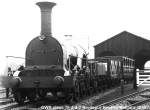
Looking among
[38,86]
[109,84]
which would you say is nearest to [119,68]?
[109,84]

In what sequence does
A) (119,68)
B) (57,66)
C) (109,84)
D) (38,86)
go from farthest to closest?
(119,68) → (109,84) → (57,66) → (38,86)

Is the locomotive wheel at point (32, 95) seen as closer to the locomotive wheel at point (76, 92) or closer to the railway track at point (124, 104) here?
the locomotive wheel at point (76, 92)

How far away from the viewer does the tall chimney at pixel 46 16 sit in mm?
13109

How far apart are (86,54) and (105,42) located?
24.4 meters

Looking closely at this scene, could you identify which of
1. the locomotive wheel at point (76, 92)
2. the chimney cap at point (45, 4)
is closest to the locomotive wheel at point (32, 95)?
the locomotive wheel at point (76, 92)

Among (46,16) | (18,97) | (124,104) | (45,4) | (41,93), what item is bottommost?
(124,104)

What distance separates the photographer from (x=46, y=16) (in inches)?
523

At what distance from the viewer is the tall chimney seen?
1311 cm

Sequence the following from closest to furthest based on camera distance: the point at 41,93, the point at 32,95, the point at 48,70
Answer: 1. the point at 48,70
2. the point at 41,93
3. the point at 32,95

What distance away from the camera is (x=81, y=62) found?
15.3m

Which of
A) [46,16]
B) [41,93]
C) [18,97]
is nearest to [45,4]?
[46,16]

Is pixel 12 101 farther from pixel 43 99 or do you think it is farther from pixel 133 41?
pixel 133 41

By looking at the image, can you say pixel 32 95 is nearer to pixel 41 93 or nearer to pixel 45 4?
pixel 41 93

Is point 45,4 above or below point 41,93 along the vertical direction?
above
